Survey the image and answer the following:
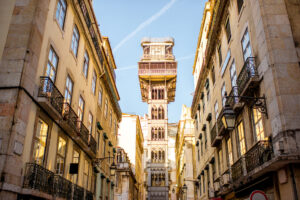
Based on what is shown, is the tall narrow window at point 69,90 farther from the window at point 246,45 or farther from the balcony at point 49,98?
Result: the window at point 246,45

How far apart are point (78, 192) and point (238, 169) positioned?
8.33m

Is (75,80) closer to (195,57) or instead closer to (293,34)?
(293,34)

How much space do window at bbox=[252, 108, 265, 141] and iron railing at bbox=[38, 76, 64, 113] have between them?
8292 mm

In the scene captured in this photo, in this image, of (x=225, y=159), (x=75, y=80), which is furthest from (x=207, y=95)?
(x=75, y=80)

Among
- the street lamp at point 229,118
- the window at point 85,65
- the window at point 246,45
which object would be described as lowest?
the street lamp at point 229,118

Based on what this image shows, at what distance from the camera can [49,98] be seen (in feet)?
39.6

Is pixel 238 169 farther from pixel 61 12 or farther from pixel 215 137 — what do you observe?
pixel 61 12

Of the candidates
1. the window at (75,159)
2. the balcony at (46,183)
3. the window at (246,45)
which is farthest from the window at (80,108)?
the window at (246,45)

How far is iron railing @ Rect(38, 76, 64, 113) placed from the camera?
11742 mm

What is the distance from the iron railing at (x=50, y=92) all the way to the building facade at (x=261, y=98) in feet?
22.4

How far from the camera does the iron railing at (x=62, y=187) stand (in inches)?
505

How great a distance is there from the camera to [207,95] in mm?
24781

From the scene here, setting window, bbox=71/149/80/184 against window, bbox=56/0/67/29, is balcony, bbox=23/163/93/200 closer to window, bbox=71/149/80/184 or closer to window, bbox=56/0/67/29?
window, bbox=71/149/80/184

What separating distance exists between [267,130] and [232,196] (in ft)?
21.1
